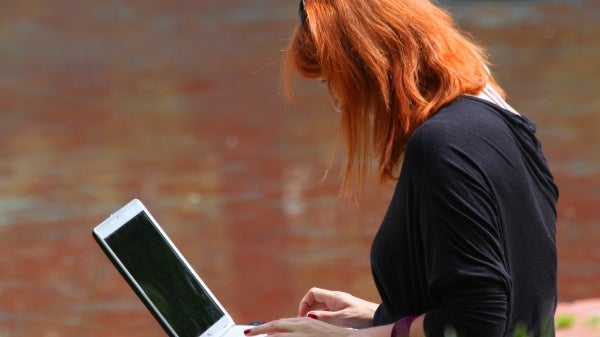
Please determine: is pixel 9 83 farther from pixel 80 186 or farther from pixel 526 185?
pixel 526 185

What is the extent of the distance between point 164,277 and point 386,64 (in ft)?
2.38

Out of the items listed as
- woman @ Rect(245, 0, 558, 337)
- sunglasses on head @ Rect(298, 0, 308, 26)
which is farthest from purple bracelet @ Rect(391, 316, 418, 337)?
sunglasses on head @ Rect(298, 0, 308, 26)

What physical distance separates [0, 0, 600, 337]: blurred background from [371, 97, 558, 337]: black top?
377 cm

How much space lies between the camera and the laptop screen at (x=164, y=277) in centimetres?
248

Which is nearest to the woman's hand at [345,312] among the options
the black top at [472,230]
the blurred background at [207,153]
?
the black top at [472,230]

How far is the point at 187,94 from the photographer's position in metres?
10.7

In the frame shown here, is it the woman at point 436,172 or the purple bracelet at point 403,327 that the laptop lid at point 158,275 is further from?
the purple bracelet at point 403,327

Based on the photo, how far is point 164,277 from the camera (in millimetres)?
2525

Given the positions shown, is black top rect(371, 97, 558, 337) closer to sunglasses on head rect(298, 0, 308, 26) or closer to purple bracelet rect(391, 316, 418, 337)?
purple bracelet rect(391, 316, 418, 337)

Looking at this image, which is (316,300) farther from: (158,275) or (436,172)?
Result: (436,172)

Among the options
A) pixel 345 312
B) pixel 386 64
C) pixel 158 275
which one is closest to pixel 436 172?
pixel 386 64

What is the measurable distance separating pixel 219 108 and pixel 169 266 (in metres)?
7.64

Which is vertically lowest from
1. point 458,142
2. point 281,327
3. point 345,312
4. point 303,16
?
point 345,312

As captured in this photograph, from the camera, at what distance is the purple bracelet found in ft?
7.13
